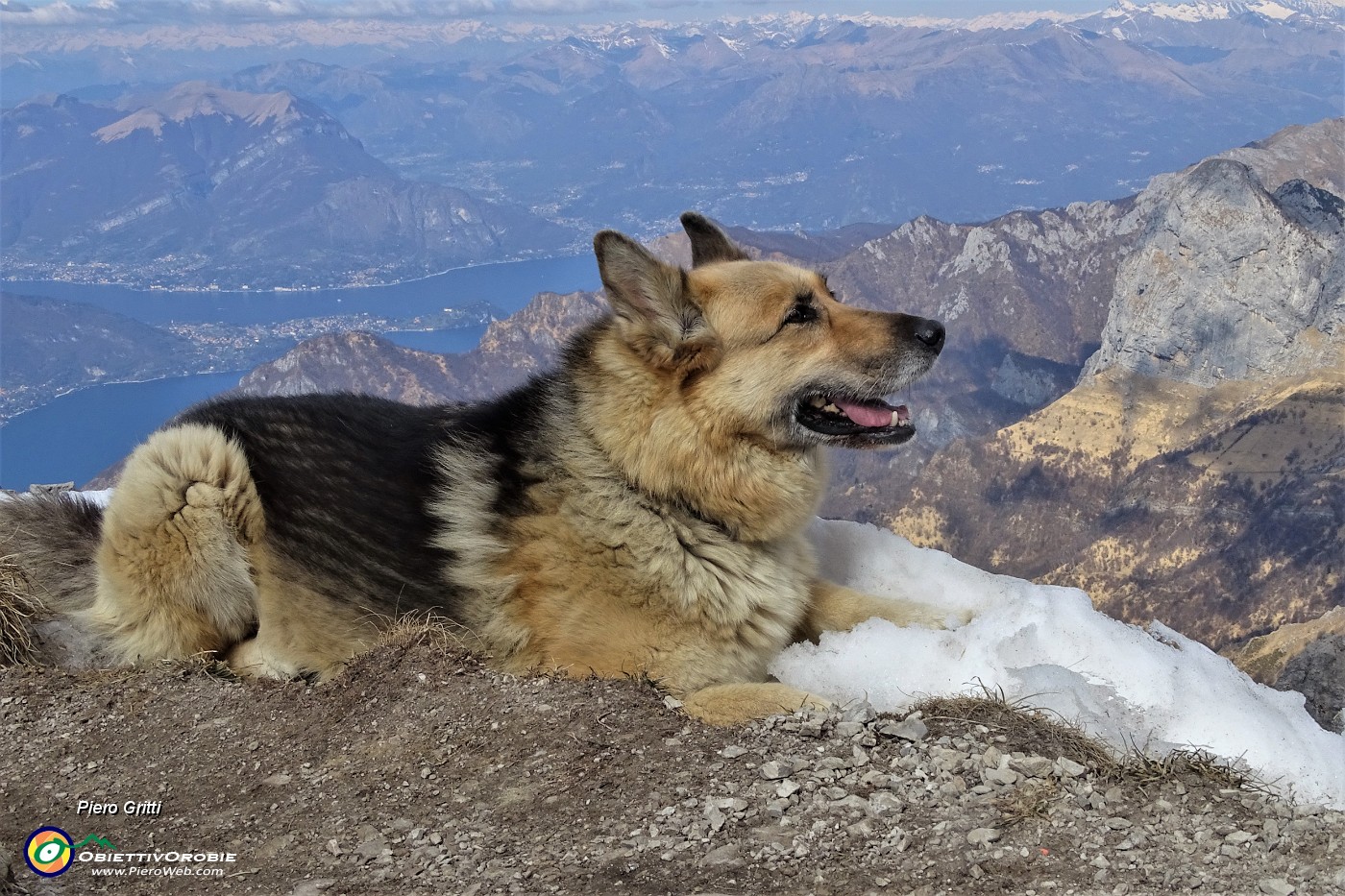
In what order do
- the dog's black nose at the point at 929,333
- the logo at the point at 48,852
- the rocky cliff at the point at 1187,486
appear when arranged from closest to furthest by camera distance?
the logo at the point at 48,852, the dog's black nose at the point at 929,333, the rocky cliff at the point at 1187,486

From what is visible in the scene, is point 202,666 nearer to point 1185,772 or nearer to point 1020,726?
point 1020,726

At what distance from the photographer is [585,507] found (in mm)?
6234

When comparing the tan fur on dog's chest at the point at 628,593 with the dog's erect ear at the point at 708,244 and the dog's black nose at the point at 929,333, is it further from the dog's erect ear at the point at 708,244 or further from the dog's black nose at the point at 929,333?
the dog's erect ear at the point at 708,244

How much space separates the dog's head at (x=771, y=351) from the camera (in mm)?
6168

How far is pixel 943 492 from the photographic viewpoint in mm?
164250

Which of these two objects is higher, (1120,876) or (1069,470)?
(1120,876)

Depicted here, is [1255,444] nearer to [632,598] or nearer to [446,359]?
[446,359]

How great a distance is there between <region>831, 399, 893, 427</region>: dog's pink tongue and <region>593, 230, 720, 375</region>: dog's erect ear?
104cm

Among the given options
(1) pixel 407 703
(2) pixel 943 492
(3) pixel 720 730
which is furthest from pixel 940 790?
(2) pixel 943 492

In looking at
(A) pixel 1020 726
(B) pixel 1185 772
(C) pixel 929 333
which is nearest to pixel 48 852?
(A) pixel 1020 726

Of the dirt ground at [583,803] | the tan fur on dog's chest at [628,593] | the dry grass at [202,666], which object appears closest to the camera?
the dirt ground at [583,803]

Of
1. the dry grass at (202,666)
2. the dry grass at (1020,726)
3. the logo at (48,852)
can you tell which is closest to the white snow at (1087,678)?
the dry grass at (1020,726)

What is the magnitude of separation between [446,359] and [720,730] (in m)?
187

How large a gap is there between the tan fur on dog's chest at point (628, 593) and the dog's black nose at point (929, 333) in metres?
2.03
